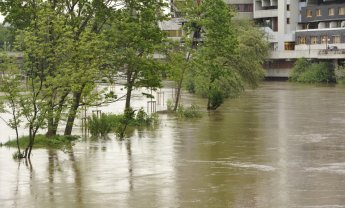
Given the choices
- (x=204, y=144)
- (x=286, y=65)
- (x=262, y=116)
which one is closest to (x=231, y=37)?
(x=262, y=116)

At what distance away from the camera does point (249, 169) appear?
85.6 ft

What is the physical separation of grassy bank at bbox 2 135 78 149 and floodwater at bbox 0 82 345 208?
2.11ft

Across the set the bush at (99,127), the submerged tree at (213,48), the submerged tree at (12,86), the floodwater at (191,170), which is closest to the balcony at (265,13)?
the submerged tree at (213,48)

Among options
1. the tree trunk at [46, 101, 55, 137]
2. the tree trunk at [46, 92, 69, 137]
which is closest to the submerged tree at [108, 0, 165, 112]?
the tree trunk at [46, 92, 69, 137]

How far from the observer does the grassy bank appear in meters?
32.2

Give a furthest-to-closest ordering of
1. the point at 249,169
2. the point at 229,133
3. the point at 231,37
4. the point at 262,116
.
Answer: the point at 231,37 < the point at 262,116 < the point at 229,133 < the point at 249,169

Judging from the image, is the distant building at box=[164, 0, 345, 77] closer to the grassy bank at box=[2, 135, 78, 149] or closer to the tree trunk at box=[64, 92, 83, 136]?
the tree trunk at box=[64, 92, 83, 136]

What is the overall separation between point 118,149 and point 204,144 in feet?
14.0

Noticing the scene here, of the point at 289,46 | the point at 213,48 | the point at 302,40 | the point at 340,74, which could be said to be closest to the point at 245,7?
the point at 289,46

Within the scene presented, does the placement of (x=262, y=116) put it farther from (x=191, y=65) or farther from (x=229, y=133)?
(x=229, y=133)

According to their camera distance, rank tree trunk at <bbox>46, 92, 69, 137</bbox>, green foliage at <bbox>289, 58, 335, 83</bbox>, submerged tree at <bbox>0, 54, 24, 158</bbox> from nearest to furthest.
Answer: submerged tree at <bbox>0, 54, 24, 158</bbox>, tree trunk at <bbox>46, 92, 69, 137</bbox>, green foliage at <bbox>289, 58, 335, 83</bbox>

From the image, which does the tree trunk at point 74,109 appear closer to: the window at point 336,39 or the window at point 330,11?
the window at point 336,39

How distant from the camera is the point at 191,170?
25.9 metres

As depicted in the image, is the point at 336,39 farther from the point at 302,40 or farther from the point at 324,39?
the point at 302,40
